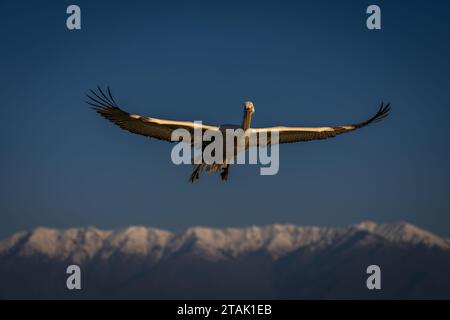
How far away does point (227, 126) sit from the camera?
42.8 metres

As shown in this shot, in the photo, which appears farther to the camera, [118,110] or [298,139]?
[298,139]

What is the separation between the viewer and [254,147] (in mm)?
43969
